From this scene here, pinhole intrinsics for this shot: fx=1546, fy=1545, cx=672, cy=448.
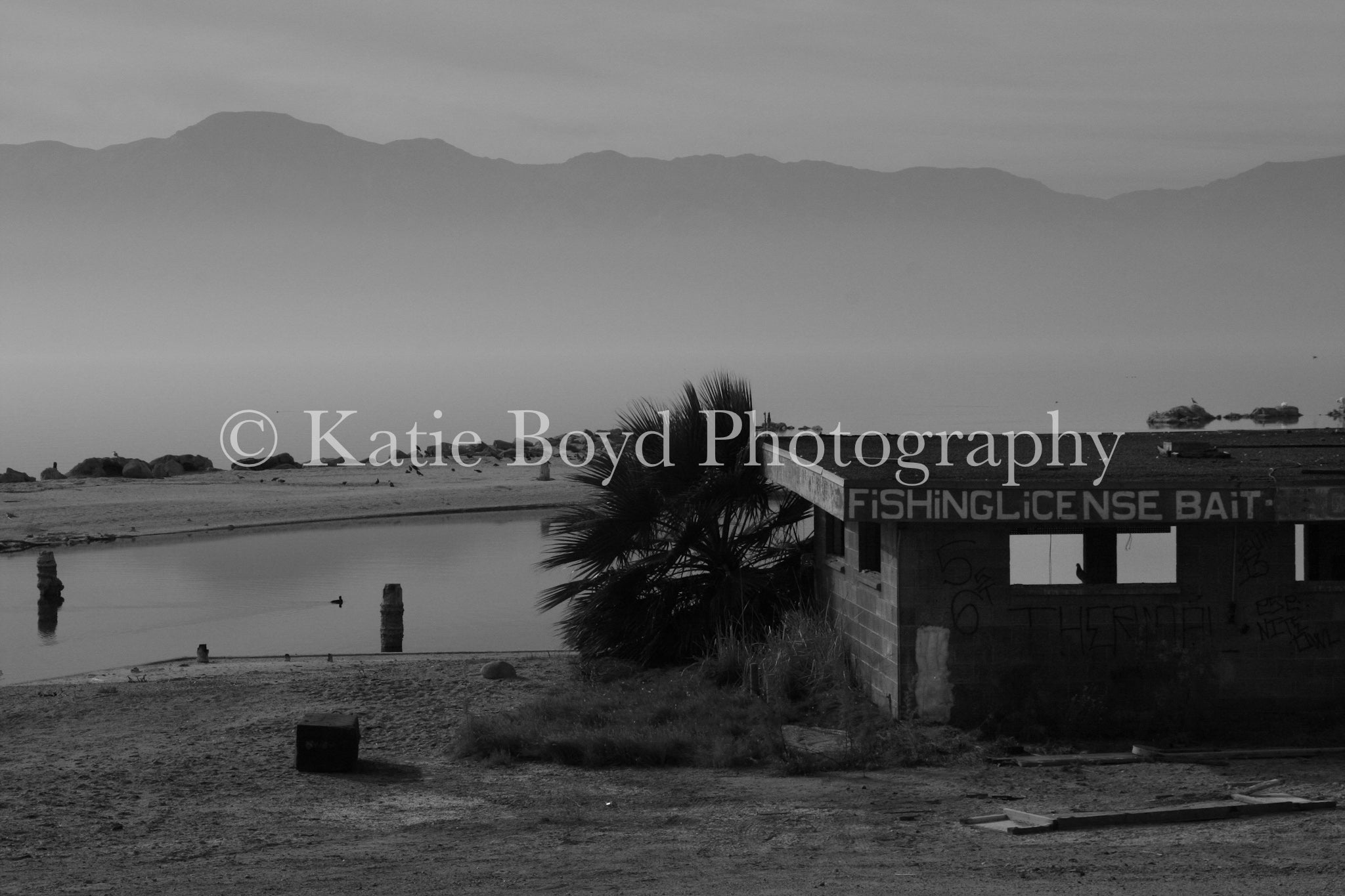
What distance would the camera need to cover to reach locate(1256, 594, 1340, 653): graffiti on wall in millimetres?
14516

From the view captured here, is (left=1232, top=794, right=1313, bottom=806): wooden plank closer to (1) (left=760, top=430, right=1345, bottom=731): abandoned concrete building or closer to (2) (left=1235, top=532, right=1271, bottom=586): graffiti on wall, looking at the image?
(1) (left=760, top=430, right=1345, bottom=731): abandoned concrete building

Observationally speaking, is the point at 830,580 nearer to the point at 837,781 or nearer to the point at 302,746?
the point at 837,781

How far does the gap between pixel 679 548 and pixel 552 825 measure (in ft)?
24.3

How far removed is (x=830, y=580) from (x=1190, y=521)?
4980 mm

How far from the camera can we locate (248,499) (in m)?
48.2

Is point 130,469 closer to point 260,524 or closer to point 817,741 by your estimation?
point 260,524

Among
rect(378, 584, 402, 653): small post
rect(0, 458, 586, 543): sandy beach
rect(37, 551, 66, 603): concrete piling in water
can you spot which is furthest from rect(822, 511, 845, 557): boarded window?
rect(0, 458, 586, 543): sandy beach

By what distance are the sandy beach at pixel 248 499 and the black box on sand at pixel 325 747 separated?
26.9 metres

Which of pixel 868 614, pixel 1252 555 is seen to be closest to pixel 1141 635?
pixel 1252 555

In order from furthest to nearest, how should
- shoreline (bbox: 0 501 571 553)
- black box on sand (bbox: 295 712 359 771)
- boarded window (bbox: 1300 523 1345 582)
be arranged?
shoreline (bbox: 0 501 571 553), boarded window (bbox: 1300 523 1345 582), black box on sand (bbox: 295 712 359 771)

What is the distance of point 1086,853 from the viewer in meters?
10.4

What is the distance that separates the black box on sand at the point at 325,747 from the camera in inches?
548

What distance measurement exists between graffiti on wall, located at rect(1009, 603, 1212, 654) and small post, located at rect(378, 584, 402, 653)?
474 inches

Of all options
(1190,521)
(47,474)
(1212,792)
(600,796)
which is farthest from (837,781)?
(47,474)
